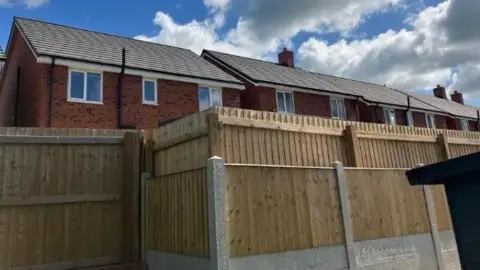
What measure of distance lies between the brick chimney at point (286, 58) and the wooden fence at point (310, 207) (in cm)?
2024

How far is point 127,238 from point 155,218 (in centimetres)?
72

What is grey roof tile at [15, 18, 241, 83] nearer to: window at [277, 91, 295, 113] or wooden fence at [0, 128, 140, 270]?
window at [277, 91, 295, 113]

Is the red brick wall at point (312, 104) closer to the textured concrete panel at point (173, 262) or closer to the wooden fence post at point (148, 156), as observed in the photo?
the wooden fence post at point (148, 156)

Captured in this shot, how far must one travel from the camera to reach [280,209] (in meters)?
6.31

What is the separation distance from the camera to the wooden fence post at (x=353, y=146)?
8078mm

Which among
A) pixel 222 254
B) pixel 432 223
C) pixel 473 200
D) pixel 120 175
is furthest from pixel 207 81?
pixel 473 200

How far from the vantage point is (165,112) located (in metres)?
16.2

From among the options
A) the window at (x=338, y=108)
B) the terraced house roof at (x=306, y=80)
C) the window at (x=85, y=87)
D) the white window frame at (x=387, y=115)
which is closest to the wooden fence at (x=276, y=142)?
the window at (x=85, y=87)

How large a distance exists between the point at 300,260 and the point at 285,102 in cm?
1513

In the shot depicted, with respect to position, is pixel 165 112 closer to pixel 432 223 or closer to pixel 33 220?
pixel 33 220

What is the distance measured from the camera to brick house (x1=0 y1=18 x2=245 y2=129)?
46.1ft

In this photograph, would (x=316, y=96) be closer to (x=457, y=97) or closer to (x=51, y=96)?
(x=51, y=96)

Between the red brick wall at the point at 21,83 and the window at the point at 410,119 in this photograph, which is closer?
the red brick wall at the point at 21,83

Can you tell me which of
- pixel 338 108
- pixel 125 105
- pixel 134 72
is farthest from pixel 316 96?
pixel 125 105
